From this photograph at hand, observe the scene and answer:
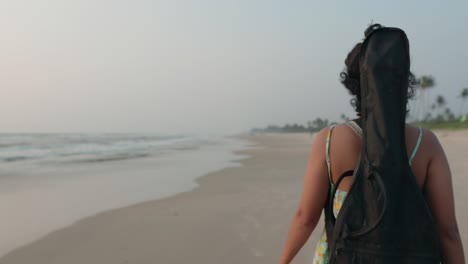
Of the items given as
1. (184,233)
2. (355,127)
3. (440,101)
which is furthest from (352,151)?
(440,101)

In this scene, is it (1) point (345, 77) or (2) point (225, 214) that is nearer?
(1) point (345, 77)

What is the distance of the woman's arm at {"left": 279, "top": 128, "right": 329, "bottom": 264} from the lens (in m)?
1.48

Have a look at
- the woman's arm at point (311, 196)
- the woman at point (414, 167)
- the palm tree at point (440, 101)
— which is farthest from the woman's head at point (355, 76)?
the palm tree at point (440, 101)

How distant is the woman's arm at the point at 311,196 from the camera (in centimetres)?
148

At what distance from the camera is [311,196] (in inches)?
60.2

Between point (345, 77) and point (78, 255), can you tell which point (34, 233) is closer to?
point (78, 255)

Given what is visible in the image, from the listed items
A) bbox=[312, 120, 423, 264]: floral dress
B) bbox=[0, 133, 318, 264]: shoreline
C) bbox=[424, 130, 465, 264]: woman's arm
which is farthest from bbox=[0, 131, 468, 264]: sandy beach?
bbox=[424, 130, 465, 264]: woman's arm

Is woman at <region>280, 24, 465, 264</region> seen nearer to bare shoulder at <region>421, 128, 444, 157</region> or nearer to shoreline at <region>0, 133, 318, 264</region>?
bare shoulder at <region>421, 128, 444, 157</region>

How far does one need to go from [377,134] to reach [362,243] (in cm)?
41

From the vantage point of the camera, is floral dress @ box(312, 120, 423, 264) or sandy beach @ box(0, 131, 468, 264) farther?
sandy beach @ box(0, 131, 468, 264)

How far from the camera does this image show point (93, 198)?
7852mm

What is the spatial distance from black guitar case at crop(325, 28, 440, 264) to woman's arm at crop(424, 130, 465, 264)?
0.14m

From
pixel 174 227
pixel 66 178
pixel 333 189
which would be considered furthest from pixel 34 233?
pixel 66 178

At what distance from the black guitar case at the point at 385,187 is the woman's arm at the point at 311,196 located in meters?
0.18
